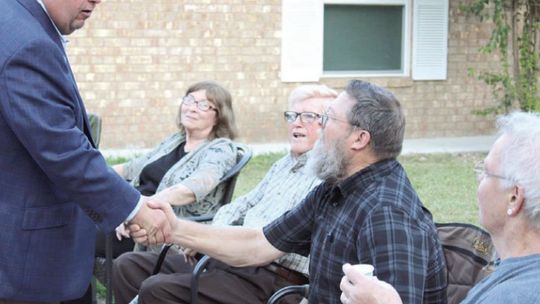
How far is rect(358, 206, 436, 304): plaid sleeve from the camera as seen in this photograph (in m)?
2.95

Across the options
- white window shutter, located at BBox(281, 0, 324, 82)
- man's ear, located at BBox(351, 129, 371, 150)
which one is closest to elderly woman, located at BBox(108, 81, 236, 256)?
man's ear, located at BBox(351, 129, 371, 150)

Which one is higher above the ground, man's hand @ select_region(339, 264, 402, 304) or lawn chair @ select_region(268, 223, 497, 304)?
man's hand @ select_region(339, 264, 402, 304)

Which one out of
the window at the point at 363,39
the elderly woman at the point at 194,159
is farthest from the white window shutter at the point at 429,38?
the elderly woman at the point at 194,159

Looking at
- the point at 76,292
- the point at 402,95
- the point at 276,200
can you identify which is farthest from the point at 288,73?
the point at 76,292

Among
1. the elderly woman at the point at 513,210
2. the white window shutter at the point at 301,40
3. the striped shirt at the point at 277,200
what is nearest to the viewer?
the elderly woman at the point at 513,210

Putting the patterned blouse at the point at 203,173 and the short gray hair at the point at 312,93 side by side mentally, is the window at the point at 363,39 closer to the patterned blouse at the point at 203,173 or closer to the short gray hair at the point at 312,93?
the patterned blouse at the point at 203,173

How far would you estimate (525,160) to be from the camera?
7.57 ft

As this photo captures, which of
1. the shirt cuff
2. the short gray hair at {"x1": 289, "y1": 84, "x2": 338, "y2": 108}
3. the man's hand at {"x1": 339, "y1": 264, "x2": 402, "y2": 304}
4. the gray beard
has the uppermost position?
the short gray hair at {"x1": 289, "y1": 84, "x2": 338, "y2": 108}

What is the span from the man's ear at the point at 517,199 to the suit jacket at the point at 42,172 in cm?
149

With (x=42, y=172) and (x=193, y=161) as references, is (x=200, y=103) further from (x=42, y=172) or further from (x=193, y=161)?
(x=42, y=172)

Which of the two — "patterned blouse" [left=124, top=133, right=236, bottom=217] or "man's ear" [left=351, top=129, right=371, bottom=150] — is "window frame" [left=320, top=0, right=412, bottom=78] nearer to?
"patterned blouse" [left=124, top=133, right=236, bottom=217]

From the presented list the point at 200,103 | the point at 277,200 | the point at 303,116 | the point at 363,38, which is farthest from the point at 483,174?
the point at 363,38

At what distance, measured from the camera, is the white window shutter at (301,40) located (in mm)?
11914

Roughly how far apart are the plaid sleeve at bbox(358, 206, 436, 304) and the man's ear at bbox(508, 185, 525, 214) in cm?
70
